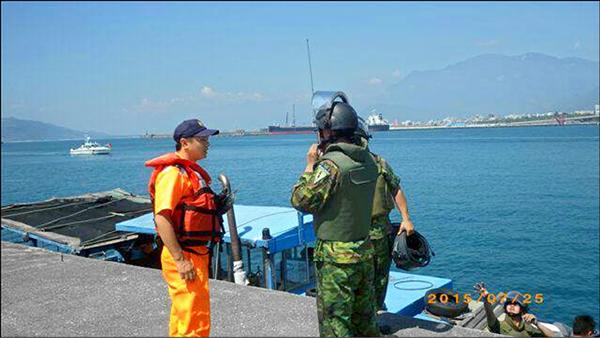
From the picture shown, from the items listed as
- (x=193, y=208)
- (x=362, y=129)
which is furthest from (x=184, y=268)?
(x=362, y=129)

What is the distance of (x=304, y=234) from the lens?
26.3 feet

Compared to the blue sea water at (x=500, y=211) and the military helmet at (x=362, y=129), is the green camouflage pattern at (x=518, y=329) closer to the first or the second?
the military helmet at (x=362, y=129)

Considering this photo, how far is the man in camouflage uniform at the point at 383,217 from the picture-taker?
4629 mm

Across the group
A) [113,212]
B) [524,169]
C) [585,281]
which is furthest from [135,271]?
[524,169]

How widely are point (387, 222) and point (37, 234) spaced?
8.72m

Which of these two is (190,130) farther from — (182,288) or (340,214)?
(340,214)

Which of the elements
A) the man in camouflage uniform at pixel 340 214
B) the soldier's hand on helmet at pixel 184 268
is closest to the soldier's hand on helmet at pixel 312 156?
the man in camouflage uniform at pixel 340 214

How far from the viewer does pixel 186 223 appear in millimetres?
3500

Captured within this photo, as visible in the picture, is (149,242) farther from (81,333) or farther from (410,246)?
(410,246)

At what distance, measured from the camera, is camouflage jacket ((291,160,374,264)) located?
3554mm

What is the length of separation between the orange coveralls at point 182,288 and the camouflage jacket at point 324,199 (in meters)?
0.82

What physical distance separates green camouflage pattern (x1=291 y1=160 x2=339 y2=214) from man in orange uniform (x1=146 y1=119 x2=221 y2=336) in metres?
0.67

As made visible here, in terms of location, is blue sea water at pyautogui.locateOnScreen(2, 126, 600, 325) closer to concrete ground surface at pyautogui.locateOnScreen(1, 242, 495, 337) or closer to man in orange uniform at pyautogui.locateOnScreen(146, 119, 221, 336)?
concrete ground surface at pyautogui.locateOnScreen(1, 242, 495, 337)

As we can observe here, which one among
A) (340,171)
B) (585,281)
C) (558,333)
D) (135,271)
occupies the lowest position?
(585,281)
